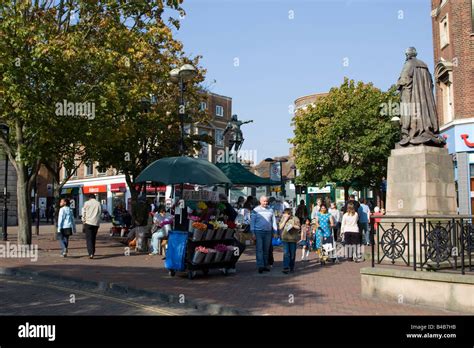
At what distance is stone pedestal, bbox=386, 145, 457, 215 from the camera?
409 inches

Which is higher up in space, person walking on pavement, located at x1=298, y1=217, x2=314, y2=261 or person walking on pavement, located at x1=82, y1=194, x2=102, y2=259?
person walking on pavement, located at x1=82, y1=194, x2=102, y2=259

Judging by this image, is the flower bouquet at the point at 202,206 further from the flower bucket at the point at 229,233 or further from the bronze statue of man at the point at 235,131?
the bronze statue of man at the point at 235,131

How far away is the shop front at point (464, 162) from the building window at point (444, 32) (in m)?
4.88

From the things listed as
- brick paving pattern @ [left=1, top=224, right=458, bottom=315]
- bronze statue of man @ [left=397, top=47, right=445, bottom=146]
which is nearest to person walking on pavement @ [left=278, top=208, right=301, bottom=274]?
brick paving pattern @ [left=1, top=224, right=458, bottom=315]

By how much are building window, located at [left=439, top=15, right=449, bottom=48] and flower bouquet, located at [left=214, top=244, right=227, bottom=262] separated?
1929cm

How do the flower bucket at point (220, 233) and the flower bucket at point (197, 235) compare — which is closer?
the flower bucket at point (197, 235)

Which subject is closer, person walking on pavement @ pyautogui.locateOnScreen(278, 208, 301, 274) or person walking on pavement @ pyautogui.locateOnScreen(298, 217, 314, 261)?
person walking on pavement @ pyautogui.locateOnScreen(278, 208, 301, 274)

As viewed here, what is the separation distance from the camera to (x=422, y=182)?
1043 centimetres

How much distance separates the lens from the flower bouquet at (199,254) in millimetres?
11078

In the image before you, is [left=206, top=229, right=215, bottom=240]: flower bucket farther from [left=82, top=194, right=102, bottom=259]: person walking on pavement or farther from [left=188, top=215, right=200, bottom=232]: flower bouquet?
[left=82, top=194, right=102, bottom=259]: person walking on pavement

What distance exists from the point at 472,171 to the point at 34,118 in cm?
1925

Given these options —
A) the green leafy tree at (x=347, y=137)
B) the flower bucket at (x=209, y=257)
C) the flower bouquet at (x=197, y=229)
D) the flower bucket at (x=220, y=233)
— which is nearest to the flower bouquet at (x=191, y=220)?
the flower bouquet at (x=197, y=229)
